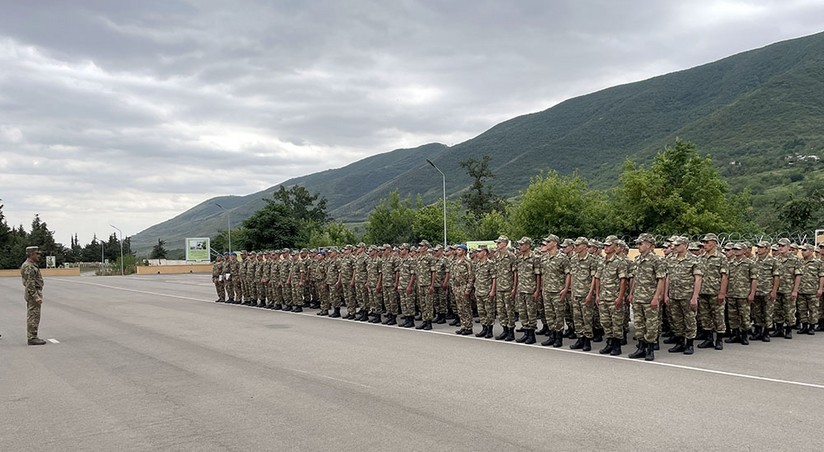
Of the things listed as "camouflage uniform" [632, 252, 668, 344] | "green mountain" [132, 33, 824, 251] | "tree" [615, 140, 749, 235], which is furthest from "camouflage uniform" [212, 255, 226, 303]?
"green mountain" [132, 33, 824, 251]

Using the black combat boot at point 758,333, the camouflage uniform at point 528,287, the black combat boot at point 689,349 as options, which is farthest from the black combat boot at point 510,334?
the black combat boot at point 758,333

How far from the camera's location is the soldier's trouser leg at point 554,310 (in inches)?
450

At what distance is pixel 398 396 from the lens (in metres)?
7.38

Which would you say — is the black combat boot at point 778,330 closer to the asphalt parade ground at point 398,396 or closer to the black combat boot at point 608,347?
the asphalt parade ground at point 398,396

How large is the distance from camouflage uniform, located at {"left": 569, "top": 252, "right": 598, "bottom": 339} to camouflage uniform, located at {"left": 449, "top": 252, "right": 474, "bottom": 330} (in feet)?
8.01

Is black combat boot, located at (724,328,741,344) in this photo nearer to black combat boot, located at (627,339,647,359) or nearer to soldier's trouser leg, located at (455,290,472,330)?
black combat boot, located at (627,339,647,359)

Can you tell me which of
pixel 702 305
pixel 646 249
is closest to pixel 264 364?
pixel 646 249

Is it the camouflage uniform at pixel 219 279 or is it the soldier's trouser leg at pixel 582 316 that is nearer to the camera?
the soldier's trouser leg at pixel 582 316

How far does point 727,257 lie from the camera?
40.5 feet

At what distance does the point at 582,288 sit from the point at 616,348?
1195mm

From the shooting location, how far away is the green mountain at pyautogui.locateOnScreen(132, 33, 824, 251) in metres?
91.1

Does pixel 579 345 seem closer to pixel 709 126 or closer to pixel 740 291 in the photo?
pixel 740 291

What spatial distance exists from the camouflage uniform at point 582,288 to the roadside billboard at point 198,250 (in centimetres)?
6241

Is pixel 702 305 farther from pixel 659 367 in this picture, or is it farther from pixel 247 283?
pixel 247 283
